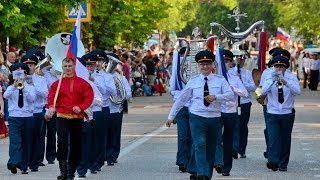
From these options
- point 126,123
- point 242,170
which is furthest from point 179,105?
point 126,123

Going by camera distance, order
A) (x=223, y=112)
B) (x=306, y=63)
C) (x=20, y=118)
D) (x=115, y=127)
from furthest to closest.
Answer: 1. (x=306, y=63)
2. (x=115, y=127)
3. (x=20, y=118)
4. (x=223, y=112)

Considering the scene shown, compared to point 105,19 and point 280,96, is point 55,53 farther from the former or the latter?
point 105,19

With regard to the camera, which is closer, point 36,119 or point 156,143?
point 36,119

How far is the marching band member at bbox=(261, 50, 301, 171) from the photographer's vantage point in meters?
19.7

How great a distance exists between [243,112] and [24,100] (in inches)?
182

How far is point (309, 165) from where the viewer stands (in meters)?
20.4

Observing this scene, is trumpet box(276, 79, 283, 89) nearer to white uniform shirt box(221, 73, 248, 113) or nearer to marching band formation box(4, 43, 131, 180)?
white uniform shirt box(221, 73, 248, 113)

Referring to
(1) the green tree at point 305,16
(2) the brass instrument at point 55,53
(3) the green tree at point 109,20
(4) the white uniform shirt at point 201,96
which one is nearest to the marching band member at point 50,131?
(2) the brass instrument at point 55,53

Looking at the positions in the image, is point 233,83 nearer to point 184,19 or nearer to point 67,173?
point 67,173

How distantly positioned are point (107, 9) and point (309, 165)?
25341 mm

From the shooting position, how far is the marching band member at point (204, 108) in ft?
54.6

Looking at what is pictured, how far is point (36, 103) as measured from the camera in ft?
65.5

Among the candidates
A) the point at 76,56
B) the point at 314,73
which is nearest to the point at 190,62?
the point at 76,56

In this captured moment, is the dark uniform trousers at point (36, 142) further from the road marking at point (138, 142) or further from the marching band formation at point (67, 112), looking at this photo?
the road marking at point (138, 142)
